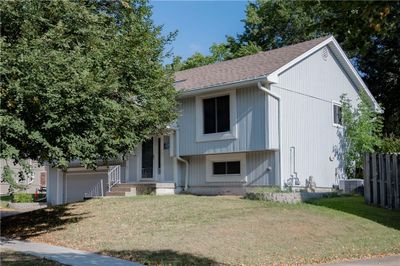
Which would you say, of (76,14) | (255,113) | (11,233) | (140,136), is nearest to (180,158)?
(255,113)

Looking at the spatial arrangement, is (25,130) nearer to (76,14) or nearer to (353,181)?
(76,14)

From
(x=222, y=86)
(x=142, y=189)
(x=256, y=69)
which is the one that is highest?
(x=256, y=69)

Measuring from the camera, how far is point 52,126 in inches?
472

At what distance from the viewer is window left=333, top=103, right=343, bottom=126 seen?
75.9 ft

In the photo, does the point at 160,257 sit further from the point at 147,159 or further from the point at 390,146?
the point at 390,146

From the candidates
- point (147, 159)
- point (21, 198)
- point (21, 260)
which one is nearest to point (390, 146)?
point (147, 159)

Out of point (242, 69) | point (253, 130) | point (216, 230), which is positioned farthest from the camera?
point (242, 69)

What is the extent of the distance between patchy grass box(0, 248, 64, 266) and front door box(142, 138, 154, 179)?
1217cm

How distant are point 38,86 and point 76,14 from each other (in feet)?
9.38

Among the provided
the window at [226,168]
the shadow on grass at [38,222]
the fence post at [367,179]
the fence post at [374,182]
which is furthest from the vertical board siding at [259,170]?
the shadow on grass at [38,222]

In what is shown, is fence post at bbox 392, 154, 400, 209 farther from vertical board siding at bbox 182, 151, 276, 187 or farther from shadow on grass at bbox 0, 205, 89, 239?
shadow on grass at bbox 0, 205, 89, 239

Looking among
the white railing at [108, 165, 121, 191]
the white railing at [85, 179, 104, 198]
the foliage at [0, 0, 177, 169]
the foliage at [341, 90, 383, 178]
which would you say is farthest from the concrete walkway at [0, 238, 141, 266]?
the foliage at [341, 90, 383, 178]

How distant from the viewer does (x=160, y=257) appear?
1054 centimetres

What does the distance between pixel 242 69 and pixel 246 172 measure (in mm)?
4476
